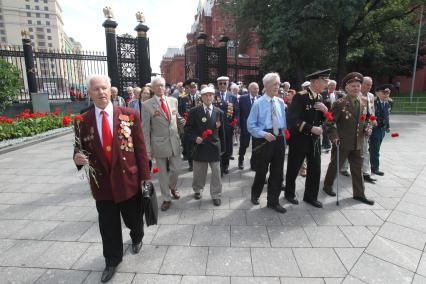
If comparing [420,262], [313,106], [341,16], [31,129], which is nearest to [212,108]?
[313,106]

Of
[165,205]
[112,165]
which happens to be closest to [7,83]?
[165,205]

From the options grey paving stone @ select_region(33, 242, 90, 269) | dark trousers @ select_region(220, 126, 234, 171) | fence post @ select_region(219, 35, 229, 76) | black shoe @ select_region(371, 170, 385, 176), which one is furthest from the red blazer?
fence post @ select_region(219, 35, 229, 76)

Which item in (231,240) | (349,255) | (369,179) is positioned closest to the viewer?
(349,255)

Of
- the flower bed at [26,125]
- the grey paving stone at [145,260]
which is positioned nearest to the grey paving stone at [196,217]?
the grey paving stone at [145,260]

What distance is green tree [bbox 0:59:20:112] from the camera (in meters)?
12.6

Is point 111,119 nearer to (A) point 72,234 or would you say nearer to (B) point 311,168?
(A) point 72,234

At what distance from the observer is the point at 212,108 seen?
14.8 feet

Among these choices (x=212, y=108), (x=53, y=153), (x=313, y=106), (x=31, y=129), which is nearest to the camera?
(x=313, y=106)

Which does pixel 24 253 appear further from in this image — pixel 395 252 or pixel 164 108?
pixel 395 252

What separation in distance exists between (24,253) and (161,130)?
2.35 meters

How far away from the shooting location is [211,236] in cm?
345

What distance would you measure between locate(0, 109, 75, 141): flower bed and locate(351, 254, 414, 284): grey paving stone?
8.40 metres

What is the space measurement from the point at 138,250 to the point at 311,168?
9.37 ft

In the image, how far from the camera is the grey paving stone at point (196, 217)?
3.84m
